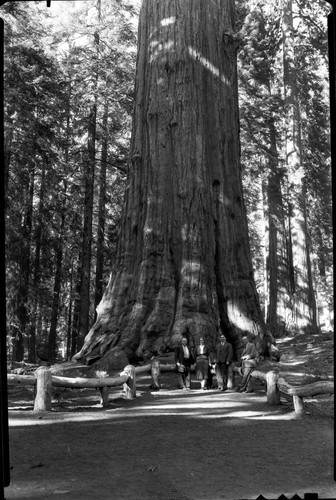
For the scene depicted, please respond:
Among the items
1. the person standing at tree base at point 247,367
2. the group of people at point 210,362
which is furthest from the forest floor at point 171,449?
the group of people at point 210,362

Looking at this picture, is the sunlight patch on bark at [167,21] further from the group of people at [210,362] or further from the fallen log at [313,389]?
the fallen log at [313,389]

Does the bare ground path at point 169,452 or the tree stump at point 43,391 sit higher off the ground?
the tree stump at point 43,391

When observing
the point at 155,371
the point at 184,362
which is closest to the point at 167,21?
the point at 184,362

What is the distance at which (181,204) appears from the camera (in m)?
17.4

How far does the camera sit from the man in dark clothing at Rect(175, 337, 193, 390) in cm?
1390

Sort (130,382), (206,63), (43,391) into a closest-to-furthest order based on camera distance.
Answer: (43,391), (130,382), (206,63)

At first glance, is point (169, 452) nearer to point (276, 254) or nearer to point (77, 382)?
point (77, 382)

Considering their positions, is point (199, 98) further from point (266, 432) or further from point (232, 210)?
point (266, 432)

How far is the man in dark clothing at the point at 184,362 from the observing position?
13898mm

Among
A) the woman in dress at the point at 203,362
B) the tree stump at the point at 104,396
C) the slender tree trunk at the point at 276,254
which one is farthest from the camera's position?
the slender tree trunk at the point at 276,254

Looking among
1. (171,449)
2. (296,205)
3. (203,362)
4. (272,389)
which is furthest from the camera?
(296,205)

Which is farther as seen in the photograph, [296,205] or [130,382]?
[296,205]

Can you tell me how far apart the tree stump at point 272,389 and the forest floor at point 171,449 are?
0.83 ft

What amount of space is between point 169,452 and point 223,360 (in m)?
6.76
